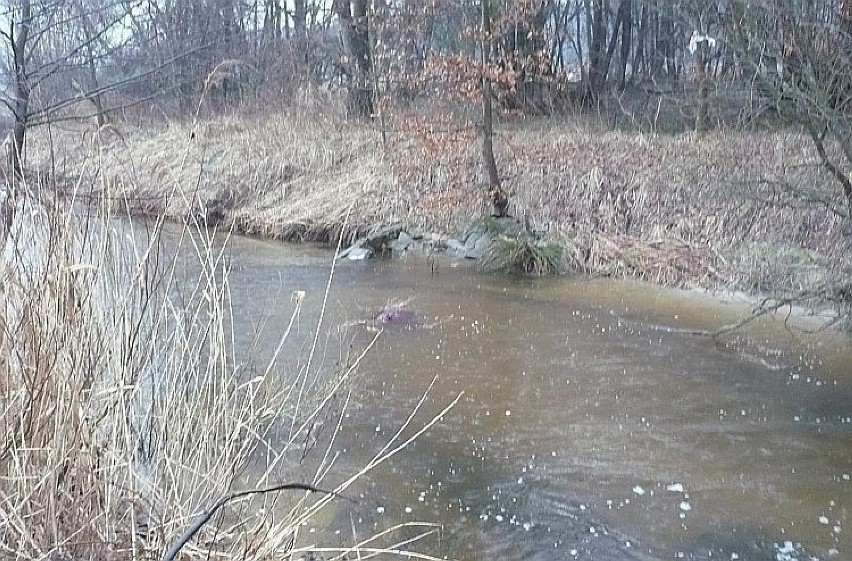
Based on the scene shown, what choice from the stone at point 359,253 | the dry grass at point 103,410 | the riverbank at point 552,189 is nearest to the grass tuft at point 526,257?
the riverbank at point 552,189

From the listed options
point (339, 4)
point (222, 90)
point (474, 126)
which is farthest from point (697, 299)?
point (222, 90)

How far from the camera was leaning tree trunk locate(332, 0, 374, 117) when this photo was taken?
17.9m

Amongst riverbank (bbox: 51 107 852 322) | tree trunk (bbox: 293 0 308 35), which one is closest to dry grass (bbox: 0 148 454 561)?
riverbank (bbox: 51 107 852 322)

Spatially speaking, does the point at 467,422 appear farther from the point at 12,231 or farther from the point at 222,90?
the point at 222,90

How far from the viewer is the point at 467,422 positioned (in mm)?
6332

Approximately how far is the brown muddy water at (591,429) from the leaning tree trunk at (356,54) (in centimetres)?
872

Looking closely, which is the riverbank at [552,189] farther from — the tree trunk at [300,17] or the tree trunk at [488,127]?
the tree trunk at [300,17]

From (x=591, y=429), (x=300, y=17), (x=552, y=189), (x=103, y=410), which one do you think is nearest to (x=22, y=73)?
(x=103, y=410)

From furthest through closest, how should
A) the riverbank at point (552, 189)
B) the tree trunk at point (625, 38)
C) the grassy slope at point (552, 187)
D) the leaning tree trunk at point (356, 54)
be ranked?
the tree trunk at point (625, 38) < the leaning tree trunk at point (356, 54) < the grassy slope at point (552, 187) < the riverbank at point (552, 189)

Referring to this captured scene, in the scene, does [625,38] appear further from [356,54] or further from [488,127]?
[488,127]

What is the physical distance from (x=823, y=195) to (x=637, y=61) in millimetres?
15230

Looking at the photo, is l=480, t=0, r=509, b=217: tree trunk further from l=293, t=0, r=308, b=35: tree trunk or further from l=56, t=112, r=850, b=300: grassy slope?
l=293, t=0, r=308, b=35: tree trunk

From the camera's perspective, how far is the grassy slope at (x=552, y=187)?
11.0m

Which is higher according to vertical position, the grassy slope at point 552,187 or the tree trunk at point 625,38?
the tree trunk at point 625,38
